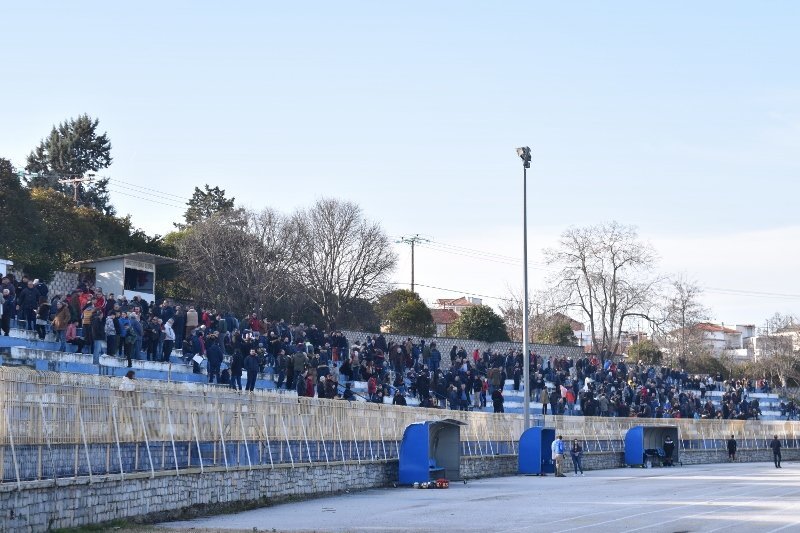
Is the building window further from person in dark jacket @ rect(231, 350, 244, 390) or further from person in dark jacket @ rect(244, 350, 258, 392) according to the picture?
person in dark jacket @ rect(244, 350, 258, 392)

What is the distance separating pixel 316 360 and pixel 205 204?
201 ft

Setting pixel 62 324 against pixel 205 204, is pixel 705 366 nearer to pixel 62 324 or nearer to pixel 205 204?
pixel 205 204

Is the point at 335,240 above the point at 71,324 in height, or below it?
above

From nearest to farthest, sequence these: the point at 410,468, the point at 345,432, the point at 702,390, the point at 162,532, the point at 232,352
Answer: the point at 162,532 < the point at 345,432 < the point at 410,468 < the point at 232,352 < the point at 702,390

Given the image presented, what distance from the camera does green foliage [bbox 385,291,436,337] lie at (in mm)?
74812

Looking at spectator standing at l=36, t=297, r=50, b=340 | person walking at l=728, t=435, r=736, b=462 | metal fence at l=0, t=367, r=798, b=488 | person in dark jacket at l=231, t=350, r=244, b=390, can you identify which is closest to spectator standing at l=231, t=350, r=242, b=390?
person in dark jacket at l=231, t=350, r=244, b=390

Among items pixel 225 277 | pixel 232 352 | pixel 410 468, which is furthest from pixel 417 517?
pixel 225 277

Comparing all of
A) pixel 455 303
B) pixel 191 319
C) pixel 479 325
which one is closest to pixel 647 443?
pixel 191 319

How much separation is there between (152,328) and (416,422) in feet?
26.4

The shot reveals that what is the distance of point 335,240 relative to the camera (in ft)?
251

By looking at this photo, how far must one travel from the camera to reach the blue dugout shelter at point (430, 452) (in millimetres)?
32875

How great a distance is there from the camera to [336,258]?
2982 inches

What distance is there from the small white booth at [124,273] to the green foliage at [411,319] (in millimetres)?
25570

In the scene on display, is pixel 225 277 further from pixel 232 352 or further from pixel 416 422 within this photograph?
pixel 416 422
